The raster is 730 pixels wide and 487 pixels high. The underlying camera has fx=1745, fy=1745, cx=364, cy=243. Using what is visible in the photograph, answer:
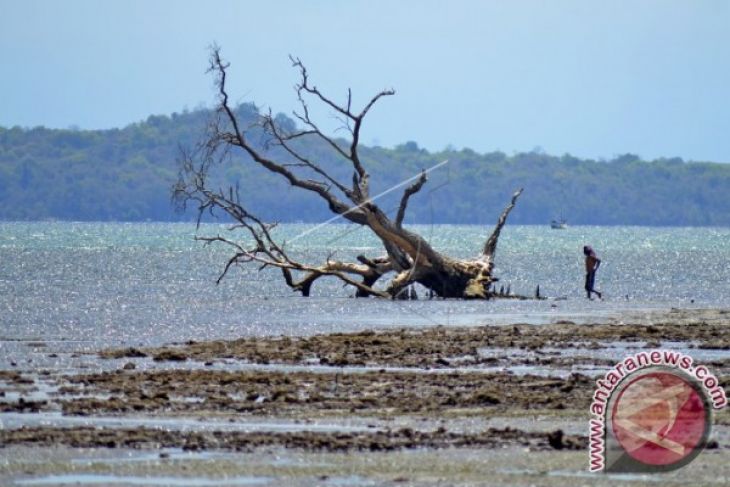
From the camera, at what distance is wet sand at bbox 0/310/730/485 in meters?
13.2

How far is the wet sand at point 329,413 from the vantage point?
13180 millimetres

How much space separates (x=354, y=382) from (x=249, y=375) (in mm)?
1331

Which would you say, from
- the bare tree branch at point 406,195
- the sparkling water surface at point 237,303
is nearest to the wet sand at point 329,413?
the sparkling water surface at point 237,303

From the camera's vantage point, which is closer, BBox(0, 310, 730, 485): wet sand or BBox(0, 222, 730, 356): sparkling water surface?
BBox(0, 310, 730, 485): wet sand

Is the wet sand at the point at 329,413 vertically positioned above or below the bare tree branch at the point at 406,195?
below

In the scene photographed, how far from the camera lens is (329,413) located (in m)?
16.4

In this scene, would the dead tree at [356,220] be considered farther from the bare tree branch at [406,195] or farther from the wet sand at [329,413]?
the wet sand at [329,413]

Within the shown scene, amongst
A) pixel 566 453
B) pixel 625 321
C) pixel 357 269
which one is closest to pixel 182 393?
pixel 566 453

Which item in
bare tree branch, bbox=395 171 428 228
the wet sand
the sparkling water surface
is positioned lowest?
the wet sand

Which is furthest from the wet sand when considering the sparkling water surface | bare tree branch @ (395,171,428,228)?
bare tree branch @ (395,171,428,228)

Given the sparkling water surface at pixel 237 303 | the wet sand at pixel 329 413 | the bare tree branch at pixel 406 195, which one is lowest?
the wet sand at pixel 329 413

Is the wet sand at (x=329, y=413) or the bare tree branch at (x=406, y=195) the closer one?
the wet sand at (x=329, y=413)

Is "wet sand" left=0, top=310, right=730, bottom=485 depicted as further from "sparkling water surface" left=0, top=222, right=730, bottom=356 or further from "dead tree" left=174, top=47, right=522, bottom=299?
"dead tree" left=174, top=47, right=522, bottom=299

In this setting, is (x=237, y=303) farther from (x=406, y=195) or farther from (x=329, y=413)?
(x=329, y=413)
